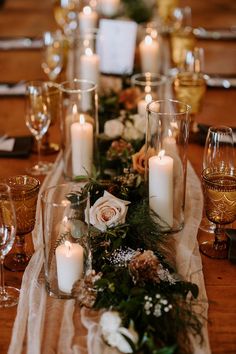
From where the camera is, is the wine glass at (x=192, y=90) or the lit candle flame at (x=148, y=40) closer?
the wine glass at (x=192, y=90)

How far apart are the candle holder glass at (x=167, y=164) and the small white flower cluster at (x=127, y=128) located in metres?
0.29

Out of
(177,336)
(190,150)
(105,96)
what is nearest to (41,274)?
(177,336)

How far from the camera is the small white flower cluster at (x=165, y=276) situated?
4.26 ft

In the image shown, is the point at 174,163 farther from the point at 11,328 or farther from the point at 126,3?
the point at 126,3

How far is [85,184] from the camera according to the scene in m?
1.52

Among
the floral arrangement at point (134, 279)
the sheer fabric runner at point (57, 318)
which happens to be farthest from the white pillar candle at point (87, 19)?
the sheer fabric runner at point (57, 318)

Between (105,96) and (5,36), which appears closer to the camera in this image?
(105,96)

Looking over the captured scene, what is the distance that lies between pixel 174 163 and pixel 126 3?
2080 mm

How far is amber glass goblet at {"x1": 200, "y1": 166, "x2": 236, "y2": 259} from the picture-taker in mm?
1469

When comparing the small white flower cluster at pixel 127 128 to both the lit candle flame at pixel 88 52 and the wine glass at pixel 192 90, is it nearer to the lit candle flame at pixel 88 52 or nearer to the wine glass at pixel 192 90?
the wine glass at pixel 192 90

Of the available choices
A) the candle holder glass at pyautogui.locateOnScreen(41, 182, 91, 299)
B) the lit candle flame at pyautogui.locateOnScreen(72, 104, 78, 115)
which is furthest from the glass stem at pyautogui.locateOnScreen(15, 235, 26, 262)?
the lit candle flame at pyautogui.locateOnScreen(72, 104, 78, 115)

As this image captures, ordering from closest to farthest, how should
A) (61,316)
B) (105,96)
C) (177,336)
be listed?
(177,336)
(61,316)
(105,96)

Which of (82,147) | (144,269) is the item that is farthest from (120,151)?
(144,269)

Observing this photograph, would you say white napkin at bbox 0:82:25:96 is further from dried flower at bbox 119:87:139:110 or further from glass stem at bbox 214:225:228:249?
glass stem at bbox 214:225:228:249
